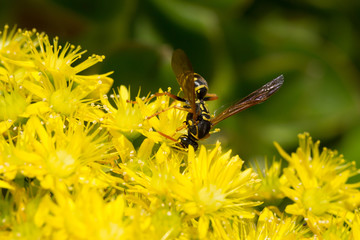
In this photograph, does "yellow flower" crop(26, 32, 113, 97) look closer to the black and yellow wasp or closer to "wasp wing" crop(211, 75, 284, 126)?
the black and yellow wasp

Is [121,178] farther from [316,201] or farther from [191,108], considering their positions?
[316,201]

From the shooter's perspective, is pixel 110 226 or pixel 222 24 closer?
pixel 110 226

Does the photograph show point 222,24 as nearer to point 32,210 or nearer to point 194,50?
point 194,50

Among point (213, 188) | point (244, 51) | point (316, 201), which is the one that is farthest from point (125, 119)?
point (244, 51)

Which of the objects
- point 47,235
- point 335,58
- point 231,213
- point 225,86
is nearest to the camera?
point 47,235

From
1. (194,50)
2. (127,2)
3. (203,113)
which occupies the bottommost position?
(203,113)

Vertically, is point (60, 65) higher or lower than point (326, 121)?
lower

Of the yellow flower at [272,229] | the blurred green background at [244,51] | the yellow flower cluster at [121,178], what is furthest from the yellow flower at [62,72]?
the blurred green background at [244,51]

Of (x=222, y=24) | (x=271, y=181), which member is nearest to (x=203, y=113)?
(x=271, y=181)

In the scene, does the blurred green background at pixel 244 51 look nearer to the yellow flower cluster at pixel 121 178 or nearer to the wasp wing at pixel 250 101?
the wasp wing at pixel 250 101
